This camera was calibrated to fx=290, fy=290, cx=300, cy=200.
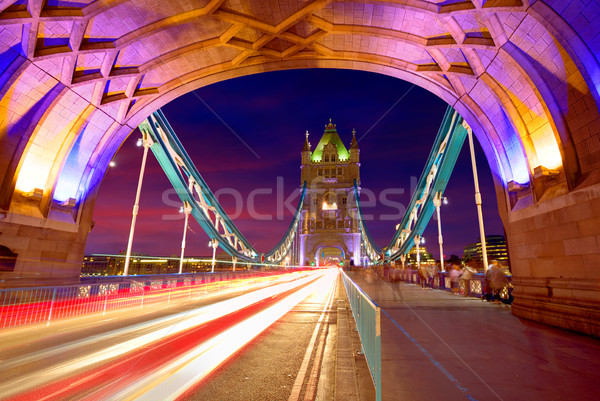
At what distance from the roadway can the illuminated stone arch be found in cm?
459

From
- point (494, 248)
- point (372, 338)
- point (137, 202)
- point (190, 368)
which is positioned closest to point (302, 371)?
point (372, 338)

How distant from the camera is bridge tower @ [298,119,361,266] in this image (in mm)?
60406

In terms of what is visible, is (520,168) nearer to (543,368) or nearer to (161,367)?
(543,368)

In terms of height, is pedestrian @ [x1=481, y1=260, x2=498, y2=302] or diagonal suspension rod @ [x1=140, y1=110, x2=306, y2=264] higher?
diagonal suspension rod @ [x1=140, y1=110, x2=306, y2=264]

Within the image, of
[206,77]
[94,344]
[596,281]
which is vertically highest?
[206,77]

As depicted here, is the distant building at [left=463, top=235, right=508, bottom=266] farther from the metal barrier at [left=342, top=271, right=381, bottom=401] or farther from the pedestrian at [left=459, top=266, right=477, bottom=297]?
the metal barrier at [left=342, top=271, right=381, bottom=401]

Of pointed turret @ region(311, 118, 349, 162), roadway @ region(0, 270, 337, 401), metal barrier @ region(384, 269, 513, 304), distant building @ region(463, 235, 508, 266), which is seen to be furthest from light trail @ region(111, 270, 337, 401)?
distant building @ region(463, 235, 508, 266)

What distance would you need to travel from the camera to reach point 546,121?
22.7 feet

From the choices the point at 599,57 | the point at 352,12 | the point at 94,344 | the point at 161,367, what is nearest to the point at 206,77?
the point at 352,12

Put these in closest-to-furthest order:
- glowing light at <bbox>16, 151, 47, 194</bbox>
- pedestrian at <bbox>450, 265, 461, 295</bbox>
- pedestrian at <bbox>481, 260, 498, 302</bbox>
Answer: glowing light at <bbox>16, 151, 47, 194</bbox> < pedestrian at <bbox>481, 260, 498, 302</bbox> < pedestrian at <bbox>450, 265, 461, 295</bbox>

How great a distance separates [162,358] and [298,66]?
10.7 metres

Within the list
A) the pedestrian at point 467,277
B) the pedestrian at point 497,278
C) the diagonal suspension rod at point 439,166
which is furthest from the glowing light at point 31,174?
the diagonal suspension rod at point 439,166

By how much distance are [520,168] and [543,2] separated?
390cm

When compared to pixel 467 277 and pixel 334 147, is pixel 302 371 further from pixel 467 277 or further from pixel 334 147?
pixel 334 147
